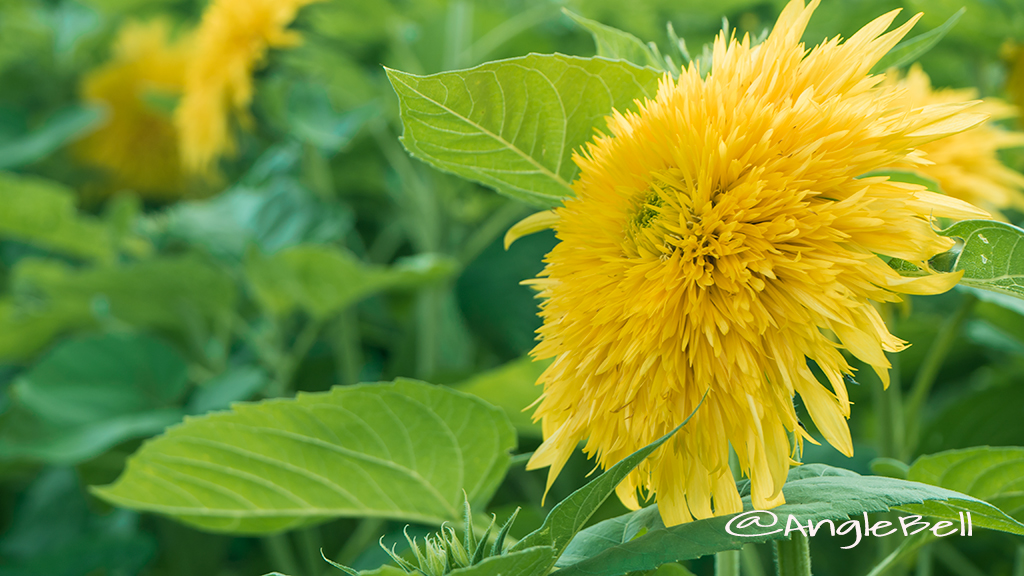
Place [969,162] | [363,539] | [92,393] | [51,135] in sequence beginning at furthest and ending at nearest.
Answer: [51,135] → [92,393] → [363,539] → [969,162]

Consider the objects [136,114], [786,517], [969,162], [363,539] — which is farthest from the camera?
[136,114]

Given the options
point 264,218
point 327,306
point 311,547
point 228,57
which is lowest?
point 311,547

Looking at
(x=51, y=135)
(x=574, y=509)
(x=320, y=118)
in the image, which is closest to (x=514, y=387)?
(x=574, y=509)

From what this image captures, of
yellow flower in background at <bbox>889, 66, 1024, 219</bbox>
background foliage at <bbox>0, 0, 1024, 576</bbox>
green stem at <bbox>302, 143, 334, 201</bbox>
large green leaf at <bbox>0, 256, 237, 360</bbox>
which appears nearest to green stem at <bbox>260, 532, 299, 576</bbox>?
background foliage at <bbox>0, 0, 1024, 576</bbox>

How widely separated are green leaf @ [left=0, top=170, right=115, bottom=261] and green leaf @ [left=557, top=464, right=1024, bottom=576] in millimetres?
807

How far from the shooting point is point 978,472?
297mm

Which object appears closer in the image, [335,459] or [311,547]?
[335,459]

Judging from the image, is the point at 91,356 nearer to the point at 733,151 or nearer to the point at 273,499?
the point at 273,499

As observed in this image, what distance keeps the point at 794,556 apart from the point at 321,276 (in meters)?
0.51

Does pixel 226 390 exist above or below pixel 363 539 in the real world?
above

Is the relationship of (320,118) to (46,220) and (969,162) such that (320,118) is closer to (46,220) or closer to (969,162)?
(46,220)

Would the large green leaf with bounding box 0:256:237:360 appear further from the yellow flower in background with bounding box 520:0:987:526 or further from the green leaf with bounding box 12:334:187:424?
the yellow flower in background with bounding box 520:0:987:526

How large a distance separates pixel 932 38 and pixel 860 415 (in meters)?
0.57

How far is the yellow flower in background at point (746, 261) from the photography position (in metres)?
0.24
